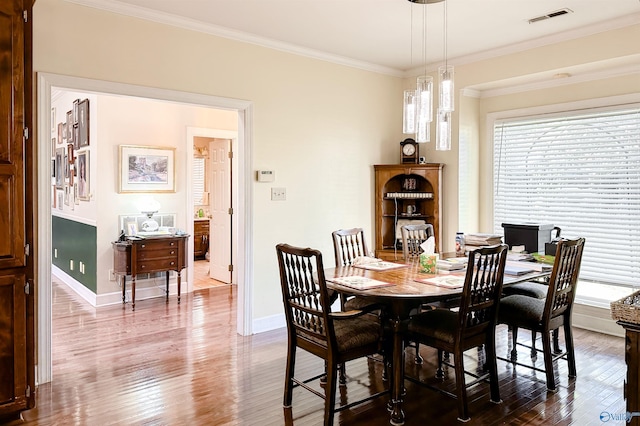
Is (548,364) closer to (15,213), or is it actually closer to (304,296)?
(304,296)

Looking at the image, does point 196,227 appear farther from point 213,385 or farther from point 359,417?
point 359,417

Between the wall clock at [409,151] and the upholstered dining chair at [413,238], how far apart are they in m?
1.17

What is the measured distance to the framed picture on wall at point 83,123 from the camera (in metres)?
Answer: 5.57

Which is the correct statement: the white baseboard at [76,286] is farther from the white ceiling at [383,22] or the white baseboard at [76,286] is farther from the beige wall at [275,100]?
the white ceiling at [383,22]

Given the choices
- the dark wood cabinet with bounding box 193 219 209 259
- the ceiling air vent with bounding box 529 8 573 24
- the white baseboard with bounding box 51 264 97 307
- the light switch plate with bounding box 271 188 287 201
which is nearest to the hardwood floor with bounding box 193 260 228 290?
the dark wood cabinet with bounding box 193 219 209 259

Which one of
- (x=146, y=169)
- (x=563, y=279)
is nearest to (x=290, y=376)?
(x=563, y=279)

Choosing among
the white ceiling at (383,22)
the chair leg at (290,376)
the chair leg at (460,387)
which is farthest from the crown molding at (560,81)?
the chair leg at (290,376)

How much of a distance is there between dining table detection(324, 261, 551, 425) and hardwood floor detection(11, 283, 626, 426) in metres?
0.28

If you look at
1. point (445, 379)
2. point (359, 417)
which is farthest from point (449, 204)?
point (359, 417)

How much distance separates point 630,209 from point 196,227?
7200 millimetres

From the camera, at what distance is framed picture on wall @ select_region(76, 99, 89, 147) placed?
5574 mm

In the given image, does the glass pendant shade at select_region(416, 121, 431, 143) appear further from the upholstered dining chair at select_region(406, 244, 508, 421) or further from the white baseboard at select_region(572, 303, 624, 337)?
the white baseboard at select_region(572, 303, 624, 337)

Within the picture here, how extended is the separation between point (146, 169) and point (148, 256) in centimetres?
110

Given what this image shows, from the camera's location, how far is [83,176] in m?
5.80
